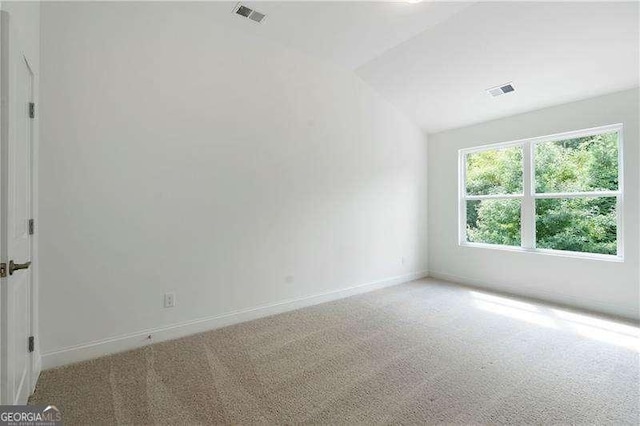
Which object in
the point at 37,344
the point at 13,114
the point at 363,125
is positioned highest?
the point at 363,125

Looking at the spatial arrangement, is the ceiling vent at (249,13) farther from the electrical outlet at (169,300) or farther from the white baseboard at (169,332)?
the white baseboard at (169,332)

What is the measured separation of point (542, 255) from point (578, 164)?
121 cm

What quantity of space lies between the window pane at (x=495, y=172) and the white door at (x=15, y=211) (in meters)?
5.07

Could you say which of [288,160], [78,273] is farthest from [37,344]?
[288,160]

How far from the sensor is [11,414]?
127cm

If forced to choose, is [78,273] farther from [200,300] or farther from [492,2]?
[492,2]

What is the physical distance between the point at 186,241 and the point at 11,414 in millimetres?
1608

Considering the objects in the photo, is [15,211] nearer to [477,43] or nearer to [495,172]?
[477,43]

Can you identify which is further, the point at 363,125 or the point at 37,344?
the point at 363,125

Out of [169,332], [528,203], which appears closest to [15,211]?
[169,332]

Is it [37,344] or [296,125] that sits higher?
[296,125]

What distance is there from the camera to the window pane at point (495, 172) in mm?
4195

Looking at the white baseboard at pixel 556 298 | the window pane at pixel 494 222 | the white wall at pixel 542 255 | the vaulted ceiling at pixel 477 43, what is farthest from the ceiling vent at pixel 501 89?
the white baseboard at pixel 556 298

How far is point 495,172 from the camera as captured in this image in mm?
4430
